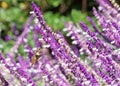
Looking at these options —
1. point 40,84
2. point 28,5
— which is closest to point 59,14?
point 28,5

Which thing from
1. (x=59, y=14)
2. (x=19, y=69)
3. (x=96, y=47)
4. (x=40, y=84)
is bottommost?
(x=59, y=14)

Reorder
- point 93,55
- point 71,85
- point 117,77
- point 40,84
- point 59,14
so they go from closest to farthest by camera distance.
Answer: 1. point 117,77
2. point 93,55
3. point 71,85
4. point 40,84
5. point 59,14

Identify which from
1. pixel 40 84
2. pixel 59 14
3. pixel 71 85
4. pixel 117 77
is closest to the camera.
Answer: pixel 117 77

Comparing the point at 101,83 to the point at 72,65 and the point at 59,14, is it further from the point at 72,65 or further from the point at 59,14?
the point at 59,14

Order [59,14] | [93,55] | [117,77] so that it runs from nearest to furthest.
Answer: [117,77]
[93,55]
[59,14]

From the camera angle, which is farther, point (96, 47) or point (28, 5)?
point (28, 5)

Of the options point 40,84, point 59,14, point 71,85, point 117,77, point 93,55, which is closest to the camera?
point 117,77

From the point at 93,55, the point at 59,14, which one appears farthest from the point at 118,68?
the point at 59,14

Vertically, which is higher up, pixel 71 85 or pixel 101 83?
pixel 101 83

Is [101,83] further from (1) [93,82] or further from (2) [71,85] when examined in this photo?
(2) [71,85]
